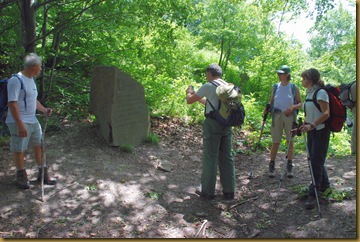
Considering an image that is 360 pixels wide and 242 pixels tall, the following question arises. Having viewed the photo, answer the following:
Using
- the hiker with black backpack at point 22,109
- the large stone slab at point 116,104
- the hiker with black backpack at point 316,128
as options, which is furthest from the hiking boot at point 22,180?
the hiker with black backpack at point 316,128

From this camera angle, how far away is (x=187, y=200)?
494 cm

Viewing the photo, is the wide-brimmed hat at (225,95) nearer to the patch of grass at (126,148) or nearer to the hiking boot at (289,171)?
the hiking boot at (289,171)

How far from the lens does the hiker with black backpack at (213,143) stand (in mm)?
4617

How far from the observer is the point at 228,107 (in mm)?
4520

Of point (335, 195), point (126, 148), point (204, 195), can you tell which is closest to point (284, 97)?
point (335, 195)

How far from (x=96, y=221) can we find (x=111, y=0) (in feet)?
15.6

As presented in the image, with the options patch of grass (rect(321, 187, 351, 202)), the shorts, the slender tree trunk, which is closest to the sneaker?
patch of grass (rect(321, 187, 351, 202))

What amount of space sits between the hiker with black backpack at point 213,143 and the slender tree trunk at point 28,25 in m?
3.76

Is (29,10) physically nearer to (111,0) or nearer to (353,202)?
(111,0)

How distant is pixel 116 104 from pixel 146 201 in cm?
261

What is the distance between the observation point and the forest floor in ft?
12.7

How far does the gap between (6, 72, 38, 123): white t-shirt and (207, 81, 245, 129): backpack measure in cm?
258

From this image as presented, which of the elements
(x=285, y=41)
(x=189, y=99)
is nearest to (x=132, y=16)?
(x=189, y=99)

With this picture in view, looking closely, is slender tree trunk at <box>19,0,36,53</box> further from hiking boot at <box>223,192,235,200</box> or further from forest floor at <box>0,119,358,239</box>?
hiking boot at <box>223,192,235,200</box>
